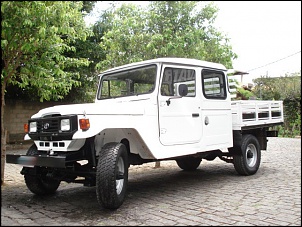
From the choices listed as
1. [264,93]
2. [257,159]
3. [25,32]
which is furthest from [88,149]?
[264,93]

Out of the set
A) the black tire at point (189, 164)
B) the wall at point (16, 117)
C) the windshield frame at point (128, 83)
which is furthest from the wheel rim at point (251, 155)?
the wall at point (16, 117)

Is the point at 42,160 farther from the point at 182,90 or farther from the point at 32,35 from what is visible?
the point at 182,90

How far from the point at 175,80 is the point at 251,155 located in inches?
113

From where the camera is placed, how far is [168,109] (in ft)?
16.9

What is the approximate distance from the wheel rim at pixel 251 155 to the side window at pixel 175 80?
2233 millimetres

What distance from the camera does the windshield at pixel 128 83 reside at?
532cm

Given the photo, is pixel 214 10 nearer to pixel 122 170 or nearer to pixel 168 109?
pixel 168 109

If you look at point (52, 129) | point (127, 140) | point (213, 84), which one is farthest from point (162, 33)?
point (52, 129)

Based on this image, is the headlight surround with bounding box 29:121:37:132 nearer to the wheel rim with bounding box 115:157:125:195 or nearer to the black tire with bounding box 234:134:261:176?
the wheel rim with bounding box 115:157:125:195

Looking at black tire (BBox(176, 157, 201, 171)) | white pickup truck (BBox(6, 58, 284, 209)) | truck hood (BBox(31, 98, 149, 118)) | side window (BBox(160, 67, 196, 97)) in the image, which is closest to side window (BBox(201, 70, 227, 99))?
white pickup truck (BBox(6, 58, 284, 209))

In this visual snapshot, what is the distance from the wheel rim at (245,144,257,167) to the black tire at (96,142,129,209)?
3.65m

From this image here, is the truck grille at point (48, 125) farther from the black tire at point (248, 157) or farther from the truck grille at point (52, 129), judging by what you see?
the black tire at point (248, 157)

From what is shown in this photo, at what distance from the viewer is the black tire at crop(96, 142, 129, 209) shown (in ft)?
13.2

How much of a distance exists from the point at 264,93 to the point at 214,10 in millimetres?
10767
